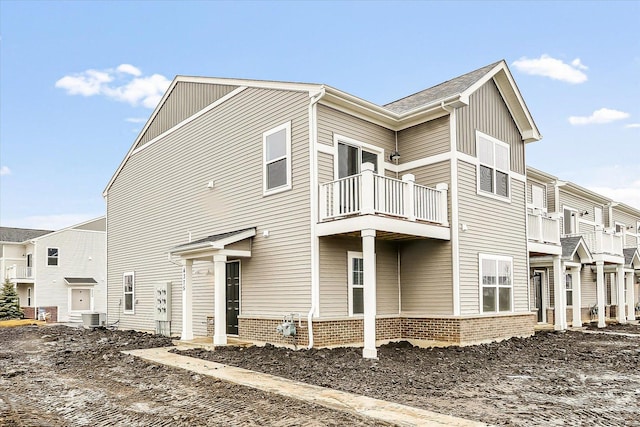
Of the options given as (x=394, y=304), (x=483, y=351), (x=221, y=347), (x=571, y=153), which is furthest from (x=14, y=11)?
(x=571, y=153)

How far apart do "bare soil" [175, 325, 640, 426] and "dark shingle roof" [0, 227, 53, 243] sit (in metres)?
36.5

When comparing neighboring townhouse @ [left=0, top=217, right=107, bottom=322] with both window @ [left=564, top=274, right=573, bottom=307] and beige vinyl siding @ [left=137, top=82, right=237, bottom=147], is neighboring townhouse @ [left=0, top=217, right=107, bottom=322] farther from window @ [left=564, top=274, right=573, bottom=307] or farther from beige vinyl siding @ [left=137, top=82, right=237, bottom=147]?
window @ [left=564, top=274, right=573, bottom=307]

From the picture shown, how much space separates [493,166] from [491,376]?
7.53m

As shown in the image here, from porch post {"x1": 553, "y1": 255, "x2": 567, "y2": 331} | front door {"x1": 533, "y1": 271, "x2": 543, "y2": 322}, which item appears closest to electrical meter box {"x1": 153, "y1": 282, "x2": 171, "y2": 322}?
porch post {"x1": 553, "y1": 255, "x2": 567, "y2": 331}

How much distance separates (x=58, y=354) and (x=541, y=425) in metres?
12.5

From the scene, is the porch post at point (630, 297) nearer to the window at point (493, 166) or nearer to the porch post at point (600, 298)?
the porch post at point (600, 298)

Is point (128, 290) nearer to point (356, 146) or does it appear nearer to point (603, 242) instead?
point (356, 146)

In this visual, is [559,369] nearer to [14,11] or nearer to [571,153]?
[571,153]

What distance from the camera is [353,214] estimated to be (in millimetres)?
12328

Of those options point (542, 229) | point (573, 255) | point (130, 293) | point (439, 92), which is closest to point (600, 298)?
point (573, 255)

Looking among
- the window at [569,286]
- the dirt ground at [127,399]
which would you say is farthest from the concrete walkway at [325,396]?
the window at [569,286]

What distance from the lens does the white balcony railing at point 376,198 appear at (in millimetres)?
12117

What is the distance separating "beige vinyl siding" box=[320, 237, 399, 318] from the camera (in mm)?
13062

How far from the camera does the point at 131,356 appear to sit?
13.1 meters
